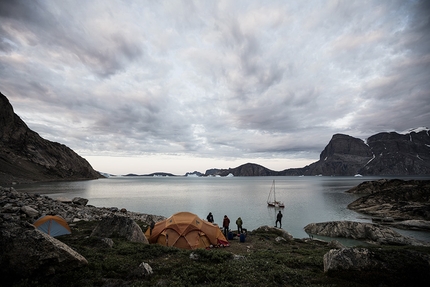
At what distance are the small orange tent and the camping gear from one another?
23.0 ft

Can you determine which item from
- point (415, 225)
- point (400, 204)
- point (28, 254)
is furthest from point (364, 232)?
point (28, 254)

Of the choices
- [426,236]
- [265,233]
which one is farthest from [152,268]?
[426,236]

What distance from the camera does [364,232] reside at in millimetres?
26422

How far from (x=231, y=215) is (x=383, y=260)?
3431cm

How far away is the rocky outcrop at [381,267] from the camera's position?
7954mm

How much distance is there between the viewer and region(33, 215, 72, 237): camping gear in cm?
1625

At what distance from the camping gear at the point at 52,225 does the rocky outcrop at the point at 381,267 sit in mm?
19161

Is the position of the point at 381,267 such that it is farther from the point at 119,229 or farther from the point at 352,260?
the point at 119,229

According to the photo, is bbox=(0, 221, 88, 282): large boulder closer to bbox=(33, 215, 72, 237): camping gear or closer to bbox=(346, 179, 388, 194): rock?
bbox=(33, 215, 72, 237): camping gear

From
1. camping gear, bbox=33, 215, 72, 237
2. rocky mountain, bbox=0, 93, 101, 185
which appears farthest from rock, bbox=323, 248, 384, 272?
rocky mountain, bbox=0, 93, 101, 185

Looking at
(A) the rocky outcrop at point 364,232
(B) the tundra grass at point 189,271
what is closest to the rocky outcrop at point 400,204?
(A) the rocky outcrop at point 364,232

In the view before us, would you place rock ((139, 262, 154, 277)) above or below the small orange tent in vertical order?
above

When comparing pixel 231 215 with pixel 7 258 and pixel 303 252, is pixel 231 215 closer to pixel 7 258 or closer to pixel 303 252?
pixel 303 252

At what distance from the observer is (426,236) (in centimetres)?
2792
